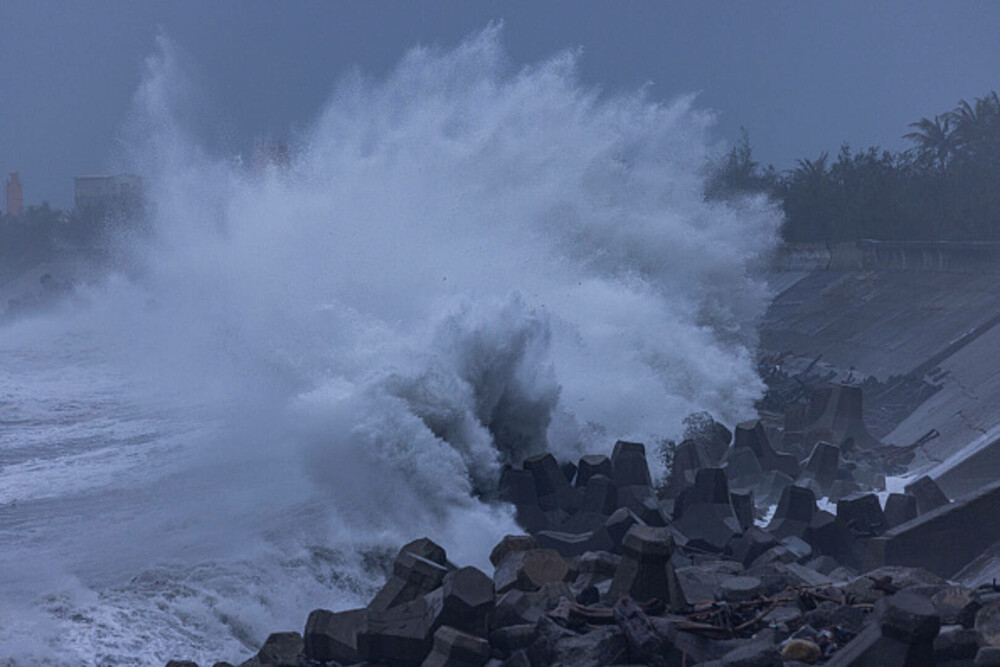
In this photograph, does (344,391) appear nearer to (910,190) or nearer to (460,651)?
(460,651)

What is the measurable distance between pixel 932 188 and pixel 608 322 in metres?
25.4

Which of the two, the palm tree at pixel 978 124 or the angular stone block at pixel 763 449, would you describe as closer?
the angular stone block at pixel 763 449

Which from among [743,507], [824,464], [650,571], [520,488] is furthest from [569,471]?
[650,571]

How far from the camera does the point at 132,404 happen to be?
2022cm

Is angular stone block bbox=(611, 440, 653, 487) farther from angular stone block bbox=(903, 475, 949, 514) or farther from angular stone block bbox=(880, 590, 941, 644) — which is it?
angular stone block bbox=(880, 590, 941, 644)

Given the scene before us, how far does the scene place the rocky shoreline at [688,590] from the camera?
628 centimetres

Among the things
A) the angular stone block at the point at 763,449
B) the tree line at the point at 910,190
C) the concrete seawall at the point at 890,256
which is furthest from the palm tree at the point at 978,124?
the angular stone block at the point at 763,449

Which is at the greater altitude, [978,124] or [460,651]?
[978,124]

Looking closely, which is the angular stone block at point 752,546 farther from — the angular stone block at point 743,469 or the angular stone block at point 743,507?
the angular stone block at point 743,469

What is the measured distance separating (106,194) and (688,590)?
355 ft

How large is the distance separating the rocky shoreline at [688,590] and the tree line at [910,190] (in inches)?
949

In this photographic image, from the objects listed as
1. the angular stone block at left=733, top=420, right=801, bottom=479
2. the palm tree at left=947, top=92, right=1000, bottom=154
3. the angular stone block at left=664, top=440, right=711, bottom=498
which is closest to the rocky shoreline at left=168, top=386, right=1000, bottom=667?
Answer: the angular stone block at left=664, top=440, right=711, bottom=498

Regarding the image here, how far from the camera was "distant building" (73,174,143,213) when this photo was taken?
248 ft

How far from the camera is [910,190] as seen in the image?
145 ft
